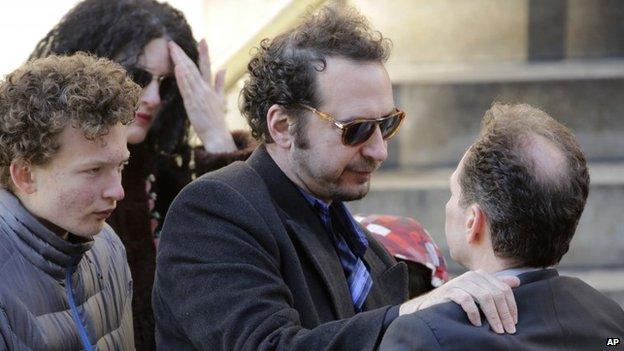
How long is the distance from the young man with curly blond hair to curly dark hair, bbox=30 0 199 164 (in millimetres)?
978

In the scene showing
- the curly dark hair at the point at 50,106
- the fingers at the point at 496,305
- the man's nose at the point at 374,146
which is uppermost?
the curly dark hair at the point at 50,106

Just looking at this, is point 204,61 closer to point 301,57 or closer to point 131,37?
point 131,37

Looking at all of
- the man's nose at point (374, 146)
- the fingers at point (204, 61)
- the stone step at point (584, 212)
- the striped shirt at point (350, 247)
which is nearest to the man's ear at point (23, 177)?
the striped shirt at point (350, 247)

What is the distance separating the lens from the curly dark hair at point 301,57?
2793mm

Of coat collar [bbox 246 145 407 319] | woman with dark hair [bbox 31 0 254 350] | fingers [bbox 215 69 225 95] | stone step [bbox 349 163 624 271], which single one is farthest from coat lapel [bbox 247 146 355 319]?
stone step [bbox 349 163 624 271]

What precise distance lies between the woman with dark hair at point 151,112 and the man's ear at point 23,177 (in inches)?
39.5

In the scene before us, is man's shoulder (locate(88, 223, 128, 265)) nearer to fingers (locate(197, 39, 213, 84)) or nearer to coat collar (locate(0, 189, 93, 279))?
coat collar (locate(0, 189, 93, 279))

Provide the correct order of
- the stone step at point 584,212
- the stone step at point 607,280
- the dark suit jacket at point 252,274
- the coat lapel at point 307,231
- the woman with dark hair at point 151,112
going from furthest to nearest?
the stone step at point 584,212, the stone step at point 607,280, the woman with dark hair at point 151,112, the coat lapel at point 307,231, the dark suit jacket at point 252,274

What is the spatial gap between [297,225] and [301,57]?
423 millimetres

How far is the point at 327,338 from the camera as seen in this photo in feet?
7.78

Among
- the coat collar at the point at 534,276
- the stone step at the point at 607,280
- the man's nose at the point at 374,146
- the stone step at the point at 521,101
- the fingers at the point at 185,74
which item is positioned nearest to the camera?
the coat collar at the point at 534,276

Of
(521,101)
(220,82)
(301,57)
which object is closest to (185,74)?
(220,82)

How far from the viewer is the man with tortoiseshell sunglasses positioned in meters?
2.41

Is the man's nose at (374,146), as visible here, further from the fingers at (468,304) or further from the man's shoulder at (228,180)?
the fingers at (468,304)
